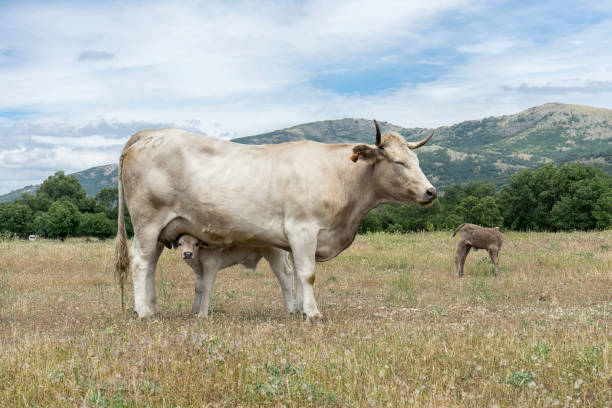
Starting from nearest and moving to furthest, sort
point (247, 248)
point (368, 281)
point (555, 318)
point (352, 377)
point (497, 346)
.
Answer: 1. point (352, 377)
2. point (497, 346)
3. point (555, 318)
4. point (247, 248)
5. point (368, 281)

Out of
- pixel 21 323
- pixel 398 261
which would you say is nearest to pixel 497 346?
pixel 21 323

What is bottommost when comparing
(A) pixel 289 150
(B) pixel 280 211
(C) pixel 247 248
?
(C) pixel 247 248

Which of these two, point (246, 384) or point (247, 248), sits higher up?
point (247, 248)

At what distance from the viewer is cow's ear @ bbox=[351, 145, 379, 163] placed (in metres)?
8.60

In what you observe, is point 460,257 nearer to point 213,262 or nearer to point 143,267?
point 213,262

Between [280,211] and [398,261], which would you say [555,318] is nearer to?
[280,211]

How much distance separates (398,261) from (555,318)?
32.1ft

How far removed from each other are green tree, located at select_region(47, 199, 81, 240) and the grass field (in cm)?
8299

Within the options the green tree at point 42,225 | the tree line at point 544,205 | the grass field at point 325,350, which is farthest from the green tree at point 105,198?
the grass field at point 325,350

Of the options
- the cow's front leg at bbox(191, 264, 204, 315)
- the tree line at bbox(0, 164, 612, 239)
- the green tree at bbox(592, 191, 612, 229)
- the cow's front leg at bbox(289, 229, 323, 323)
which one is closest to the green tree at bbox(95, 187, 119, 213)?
the tree line at bbox(0, 164, 612, 239)

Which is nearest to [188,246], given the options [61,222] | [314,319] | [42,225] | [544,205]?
[314,319]

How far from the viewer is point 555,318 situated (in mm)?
8539

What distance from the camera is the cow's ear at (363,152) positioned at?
8.60m

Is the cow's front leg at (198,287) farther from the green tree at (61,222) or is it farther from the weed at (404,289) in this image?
the green tree at (61,222)
